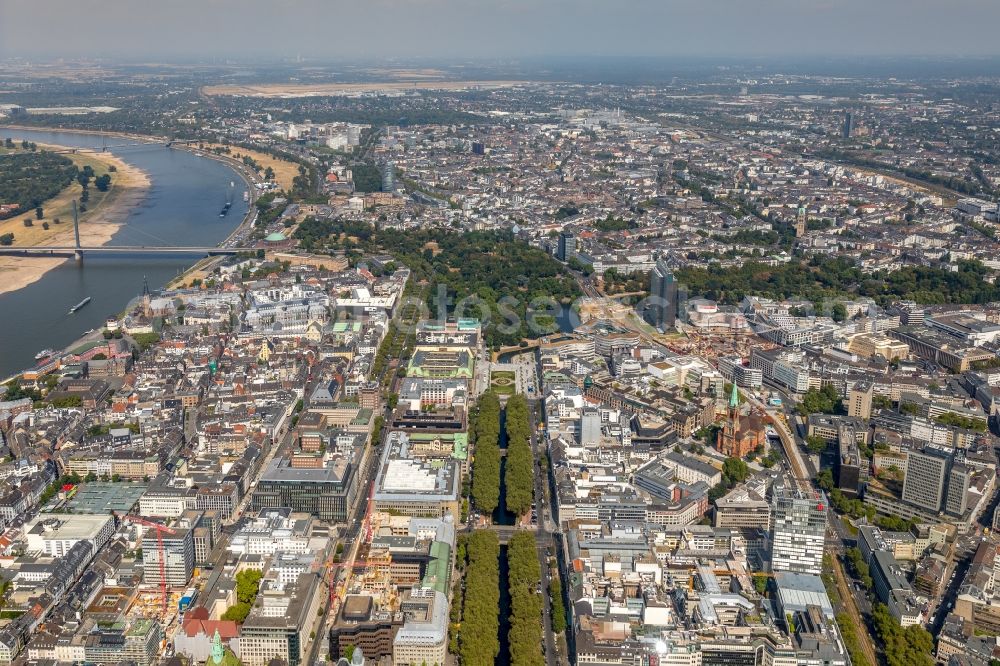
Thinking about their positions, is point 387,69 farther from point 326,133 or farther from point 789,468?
point 789,468

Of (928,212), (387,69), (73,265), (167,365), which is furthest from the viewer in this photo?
(387,69)

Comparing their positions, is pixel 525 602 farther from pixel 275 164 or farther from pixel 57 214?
pixel 275 164

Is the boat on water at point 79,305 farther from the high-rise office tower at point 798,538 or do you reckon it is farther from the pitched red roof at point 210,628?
the high-rise office tower at point 798,538

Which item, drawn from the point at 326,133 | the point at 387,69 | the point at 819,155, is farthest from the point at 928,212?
the point at 387,69

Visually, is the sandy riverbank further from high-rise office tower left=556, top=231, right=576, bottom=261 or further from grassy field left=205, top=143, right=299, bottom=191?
high-rise office tower left=556, top=231, right=576, bottom=261

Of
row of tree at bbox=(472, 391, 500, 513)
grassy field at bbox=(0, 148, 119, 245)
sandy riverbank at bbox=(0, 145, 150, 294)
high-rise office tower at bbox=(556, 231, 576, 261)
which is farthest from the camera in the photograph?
grassy field at bbox=(0, 148, 119, 245)

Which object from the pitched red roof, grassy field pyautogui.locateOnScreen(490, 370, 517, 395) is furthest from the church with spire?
the pitched red roof

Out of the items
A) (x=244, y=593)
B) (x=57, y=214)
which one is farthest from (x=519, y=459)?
(x=57, y=214)
